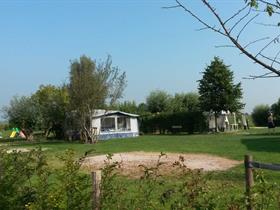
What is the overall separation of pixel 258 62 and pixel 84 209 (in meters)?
3.15

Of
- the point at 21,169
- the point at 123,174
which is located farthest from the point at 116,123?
the point at 21,169

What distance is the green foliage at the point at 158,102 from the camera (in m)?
72.1

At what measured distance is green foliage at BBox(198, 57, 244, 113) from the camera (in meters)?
45.2

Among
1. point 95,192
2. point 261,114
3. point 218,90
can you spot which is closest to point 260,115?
point 261,114

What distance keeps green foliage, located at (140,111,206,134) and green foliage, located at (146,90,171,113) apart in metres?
18.1

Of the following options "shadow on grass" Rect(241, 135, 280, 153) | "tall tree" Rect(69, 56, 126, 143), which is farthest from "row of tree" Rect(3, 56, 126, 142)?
"shadow on grass" Rect(241, 135, 280, 153)

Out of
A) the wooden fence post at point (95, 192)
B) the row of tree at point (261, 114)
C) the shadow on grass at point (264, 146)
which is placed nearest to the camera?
the wooden fence post at point (95, 192)

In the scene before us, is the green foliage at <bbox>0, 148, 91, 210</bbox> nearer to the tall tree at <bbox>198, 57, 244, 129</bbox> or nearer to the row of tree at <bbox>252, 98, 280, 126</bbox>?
the tall tree at <bbox>198, 57, 244, 129</bbox>

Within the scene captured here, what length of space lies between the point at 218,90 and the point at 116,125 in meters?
10.4

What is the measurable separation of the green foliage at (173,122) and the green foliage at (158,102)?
18.1m

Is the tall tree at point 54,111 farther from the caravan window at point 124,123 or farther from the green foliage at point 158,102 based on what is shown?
the green foliage at point 158,102

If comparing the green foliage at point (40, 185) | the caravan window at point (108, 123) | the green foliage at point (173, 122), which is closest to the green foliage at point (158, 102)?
the green foliage at point (173, 122)


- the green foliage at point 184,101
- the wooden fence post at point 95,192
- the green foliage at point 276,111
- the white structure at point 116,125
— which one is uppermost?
the green foliage at point 184,101

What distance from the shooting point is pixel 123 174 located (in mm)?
12766
